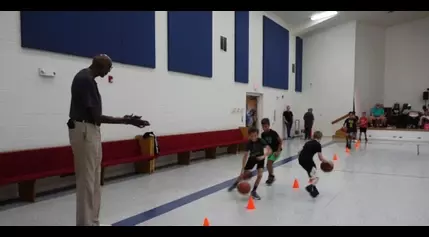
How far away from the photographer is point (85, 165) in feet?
11.4

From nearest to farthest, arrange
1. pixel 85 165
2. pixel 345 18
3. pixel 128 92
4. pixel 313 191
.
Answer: pixel 85 165 → pixel 313 191 → pixel 128 92 → pixel 345 18

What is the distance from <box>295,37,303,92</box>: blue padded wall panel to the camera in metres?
18.9

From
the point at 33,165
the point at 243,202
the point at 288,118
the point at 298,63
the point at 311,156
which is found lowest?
the point at 243,202

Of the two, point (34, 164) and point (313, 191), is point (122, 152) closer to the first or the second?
point (34, 164)

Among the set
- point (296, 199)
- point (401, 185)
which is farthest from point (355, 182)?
point (296, 199)

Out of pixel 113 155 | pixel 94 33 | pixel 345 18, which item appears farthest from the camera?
pixel 345 18

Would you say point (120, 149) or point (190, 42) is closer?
point (120, 149)

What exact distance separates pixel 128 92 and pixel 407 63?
17.7 m

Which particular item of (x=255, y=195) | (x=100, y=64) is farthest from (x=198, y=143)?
(x=100, y=64)

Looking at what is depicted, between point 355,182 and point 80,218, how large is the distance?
5.16 meters

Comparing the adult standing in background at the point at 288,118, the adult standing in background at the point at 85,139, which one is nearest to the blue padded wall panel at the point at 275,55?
the adult standing in background at the point at 288,118

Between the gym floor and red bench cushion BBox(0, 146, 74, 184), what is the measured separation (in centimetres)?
40

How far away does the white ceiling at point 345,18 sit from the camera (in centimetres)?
1681

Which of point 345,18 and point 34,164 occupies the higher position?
point 345,18
